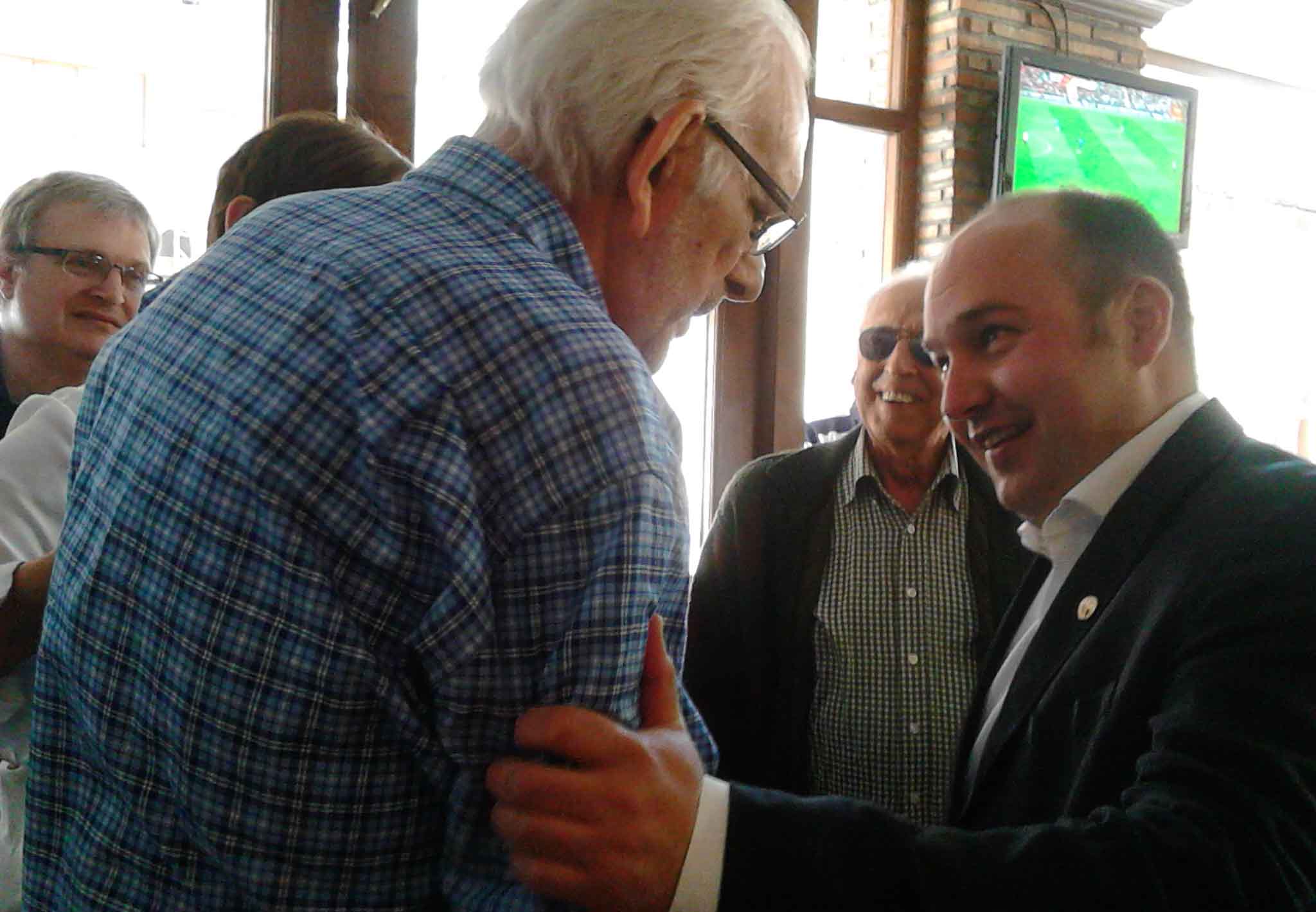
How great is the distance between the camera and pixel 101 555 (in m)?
0.88

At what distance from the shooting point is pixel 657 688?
0.82m

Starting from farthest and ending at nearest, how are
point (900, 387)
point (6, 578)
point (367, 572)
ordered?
point (900, 387), point (6, 578), point (367, 572)

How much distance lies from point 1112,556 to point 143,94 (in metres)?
3.62

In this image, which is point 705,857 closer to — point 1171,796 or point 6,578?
point 1171,796

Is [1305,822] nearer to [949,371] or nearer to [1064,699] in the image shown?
[1064,699]

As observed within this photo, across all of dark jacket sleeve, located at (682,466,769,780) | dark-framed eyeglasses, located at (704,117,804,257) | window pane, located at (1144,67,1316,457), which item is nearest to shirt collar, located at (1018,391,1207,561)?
dark-framed eyeglasses, located at (704,117,804,257)

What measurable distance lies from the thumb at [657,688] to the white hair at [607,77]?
17.2 inches

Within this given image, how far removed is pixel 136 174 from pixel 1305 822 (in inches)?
151

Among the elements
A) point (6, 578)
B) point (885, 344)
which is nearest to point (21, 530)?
point (6, 578)

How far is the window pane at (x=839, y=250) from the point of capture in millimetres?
5340

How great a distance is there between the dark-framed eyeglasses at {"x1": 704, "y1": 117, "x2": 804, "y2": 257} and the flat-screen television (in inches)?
171

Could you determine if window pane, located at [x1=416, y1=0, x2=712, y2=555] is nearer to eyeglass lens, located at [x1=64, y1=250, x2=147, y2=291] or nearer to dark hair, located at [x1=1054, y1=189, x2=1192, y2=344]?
eyeglass lens, located at [x1=64, y1=250, x2=147, y2=291]

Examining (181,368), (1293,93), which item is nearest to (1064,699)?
(181,368)

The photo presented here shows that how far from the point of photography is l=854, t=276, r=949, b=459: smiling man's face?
8.32 feet
